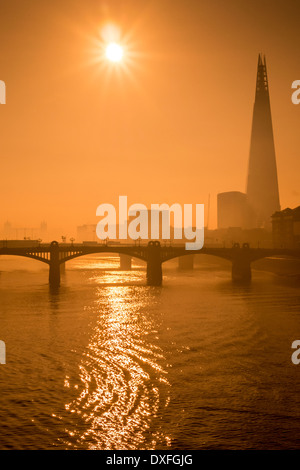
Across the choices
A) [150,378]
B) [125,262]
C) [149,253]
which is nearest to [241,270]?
[149,253]

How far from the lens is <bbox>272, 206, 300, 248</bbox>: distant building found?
128 metres

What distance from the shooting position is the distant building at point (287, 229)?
420 ft

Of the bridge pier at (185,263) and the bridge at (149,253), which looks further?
the bridge pier at (185,263)

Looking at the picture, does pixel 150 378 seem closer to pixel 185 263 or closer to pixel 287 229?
pixel 287 229

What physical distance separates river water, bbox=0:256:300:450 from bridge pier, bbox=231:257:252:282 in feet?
125

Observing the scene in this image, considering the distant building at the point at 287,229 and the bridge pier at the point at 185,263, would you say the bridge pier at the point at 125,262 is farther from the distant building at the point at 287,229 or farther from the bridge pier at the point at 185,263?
the distant building at the point at 287,229

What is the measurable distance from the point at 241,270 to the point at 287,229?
137 feet

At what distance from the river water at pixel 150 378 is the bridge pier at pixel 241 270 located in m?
38.1

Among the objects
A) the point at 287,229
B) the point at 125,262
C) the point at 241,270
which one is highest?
the point at 287,229

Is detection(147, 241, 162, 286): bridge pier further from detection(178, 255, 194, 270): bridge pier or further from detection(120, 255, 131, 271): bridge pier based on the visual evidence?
detection(120, 255, 131, 271): bridge pier

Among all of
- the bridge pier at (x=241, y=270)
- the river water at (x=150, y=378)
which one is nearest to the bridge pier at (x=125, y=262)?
the bridge pier at (x=241, y=270)

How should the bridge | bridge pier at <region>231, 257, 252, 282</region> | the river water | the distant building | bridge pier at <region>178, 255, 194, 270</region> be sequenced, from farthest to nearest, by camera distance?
bridge pier at <region>178, 255, 194, 270</region> → the distant building → bridge pier at <region>231, 257, 252, 282</region> → the bridge → the river water

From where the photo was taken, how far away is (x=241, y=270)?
96.9m

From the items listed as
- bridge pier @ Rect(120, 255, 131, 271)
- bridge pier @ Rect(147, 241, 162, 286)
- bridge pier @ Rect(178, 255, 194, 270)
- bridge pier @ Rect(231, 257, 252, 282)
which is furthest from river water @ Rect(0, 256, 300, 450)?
bridge pier @ Rect(120, 255, 131, 271)
